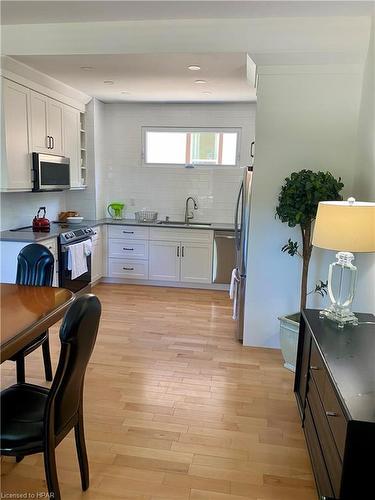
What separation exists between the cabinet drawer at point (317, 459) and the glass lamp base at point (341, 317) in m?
0.51

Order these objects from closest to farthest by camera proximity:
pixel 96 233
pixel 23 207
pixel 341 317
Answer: pixel 341 317 → pixel 23 207 → pixel 96 233

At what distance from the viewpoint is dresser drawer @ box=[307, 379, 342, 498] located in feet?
4.77

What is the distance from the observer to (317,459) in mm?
1817

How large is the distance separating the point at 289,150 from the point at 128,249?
283 centimetres

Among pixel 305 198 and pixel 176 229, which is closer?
pixel 305 198

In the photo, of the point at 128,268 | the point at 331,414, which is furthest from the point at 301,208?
the point at 128,268

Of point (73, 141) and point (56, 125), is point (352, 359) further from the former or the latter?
point (73, 141)

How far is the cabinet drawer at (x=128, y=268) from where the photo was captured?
17.8 feet

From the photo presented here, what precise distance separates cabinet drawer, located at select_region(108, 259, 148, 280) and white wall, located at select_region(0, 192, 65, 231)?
1.03 m

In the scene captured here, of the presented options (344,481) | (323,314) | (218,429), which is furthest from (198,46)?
(344,481)

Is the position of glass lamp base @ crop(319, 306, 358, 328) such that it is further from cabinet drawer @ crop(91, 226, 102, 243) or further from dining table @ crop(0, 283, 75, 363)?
cabinet drawer @ crop(91, 226, 102, 243)

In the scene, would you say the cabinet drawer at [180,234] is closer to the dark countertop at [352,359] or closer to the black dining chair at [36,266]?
the black dining chair at [36,266]

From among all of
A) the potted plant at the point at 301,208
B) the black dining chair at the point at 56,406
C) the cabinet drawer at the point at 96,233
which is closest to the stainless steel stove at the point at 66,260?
the cabinet drawer at the point at 96,233

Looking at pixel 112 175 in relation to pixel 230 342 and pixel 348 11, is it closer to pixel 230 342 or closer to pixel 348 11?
pixel 230 342
